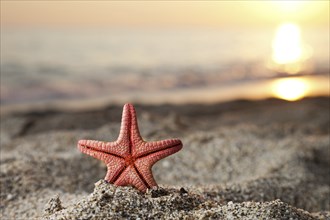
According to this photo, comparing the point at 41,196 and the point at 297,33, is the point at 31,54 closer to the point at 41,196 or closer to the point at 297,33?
the point at 41,196

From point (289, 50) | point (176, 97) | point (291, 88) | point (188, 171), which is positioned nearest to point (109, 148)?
point (188, 171)

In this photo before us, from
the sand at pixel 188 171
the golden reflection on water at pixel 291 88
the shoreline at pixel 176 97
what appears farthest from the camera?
the golden reflection on water at pixel 291 88

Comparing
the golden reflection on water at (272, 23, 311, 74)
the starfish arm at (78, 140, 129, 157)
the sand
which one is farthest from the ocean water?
the starfish arm at (78, 140, 129, 157)

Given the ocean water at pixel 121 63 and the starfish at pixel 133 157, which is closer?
the starfish at pixel 133 157

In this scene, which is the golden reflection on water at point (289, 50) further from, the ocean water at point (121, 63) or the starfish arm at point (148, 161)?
the starfish arm at point (148, 161)

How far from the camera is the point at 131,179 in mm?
2572

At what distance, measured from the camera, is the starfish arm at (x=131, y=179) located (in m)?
2.57

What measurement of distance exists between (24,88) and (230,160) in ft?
21.4

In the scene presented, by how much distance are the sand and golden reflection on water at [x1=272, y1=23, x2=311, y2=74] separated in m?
7.18

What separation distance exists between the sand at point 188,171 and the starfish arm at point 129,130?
23cm

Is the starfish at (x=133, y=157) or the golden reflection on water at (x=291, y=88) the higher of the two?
the golden reflection on water at (x=291, y=88)

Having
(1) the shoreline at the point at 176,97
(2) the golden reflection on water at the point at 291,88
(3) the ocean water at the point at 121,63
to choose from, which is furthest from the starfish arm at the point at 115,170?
(3) the ocean water at the point at 121,63

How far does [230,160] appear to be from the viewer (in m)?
4.53

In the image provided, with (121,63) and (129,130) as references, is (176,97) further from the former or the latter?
(129,130)
